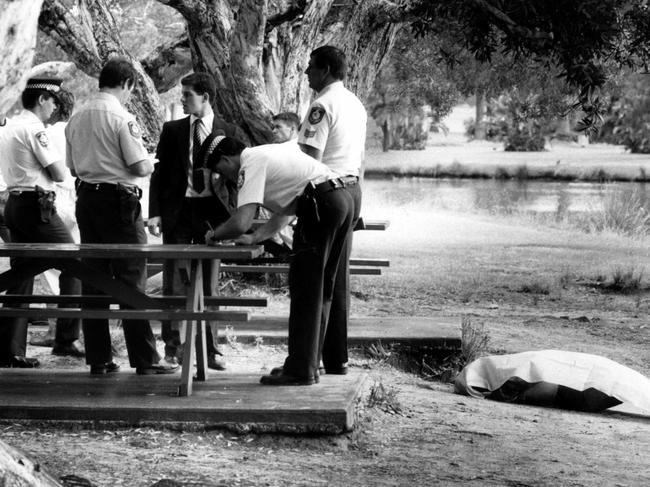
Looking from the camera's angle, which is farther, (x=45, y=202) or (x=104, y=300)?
(x=45, y=202)

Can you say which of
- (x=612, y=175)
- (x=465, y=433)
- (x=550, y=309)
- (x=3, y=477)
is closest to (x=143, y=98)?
(x=550, y=309)

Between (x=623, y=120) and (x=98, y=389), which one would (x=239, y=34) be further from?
(x=623, y=120)

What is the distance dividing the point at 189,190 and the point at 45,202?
35.0 inches

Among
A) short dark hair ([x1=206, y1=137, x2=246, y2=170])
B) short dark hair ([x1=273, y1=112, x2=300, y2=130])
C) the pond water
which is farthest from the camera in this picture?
the pond water

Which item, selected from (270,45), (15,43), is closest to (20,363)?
(15,43)

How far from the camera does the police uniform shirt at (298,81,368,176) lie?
6.18 metres

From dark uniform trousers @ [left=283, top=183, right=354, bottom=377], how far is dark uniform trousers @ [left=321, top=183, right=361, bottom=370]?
22cm

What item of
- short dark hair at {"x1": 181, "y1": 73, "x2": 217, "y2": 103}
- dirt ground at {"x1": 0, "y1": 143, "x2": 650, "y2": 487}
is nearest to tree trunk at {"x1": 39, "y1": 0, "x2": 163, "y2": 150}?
dirt ground at {"x1": 0, "y1": 143, "x2": 650, "y2": 487}

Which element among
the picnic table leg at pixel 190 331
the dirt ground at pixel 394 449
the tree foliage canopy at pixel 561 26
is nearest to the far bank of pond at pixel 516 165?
the tree foliage canopy at pixel 561 26

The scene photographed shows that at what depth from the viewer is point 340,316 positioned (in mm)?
6520

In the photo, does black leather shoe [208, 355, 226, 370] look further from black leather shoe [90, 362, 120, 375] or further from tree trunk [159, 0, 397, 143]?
tree trunk [159, 0, 397, 143]

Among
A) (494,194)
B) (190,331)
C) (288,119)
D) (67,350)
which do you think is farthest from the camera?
(494,194)

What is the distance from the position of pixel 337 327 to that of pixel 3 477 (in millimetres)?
3078

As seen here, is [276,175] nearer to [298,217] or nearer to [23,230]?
[298,217]
